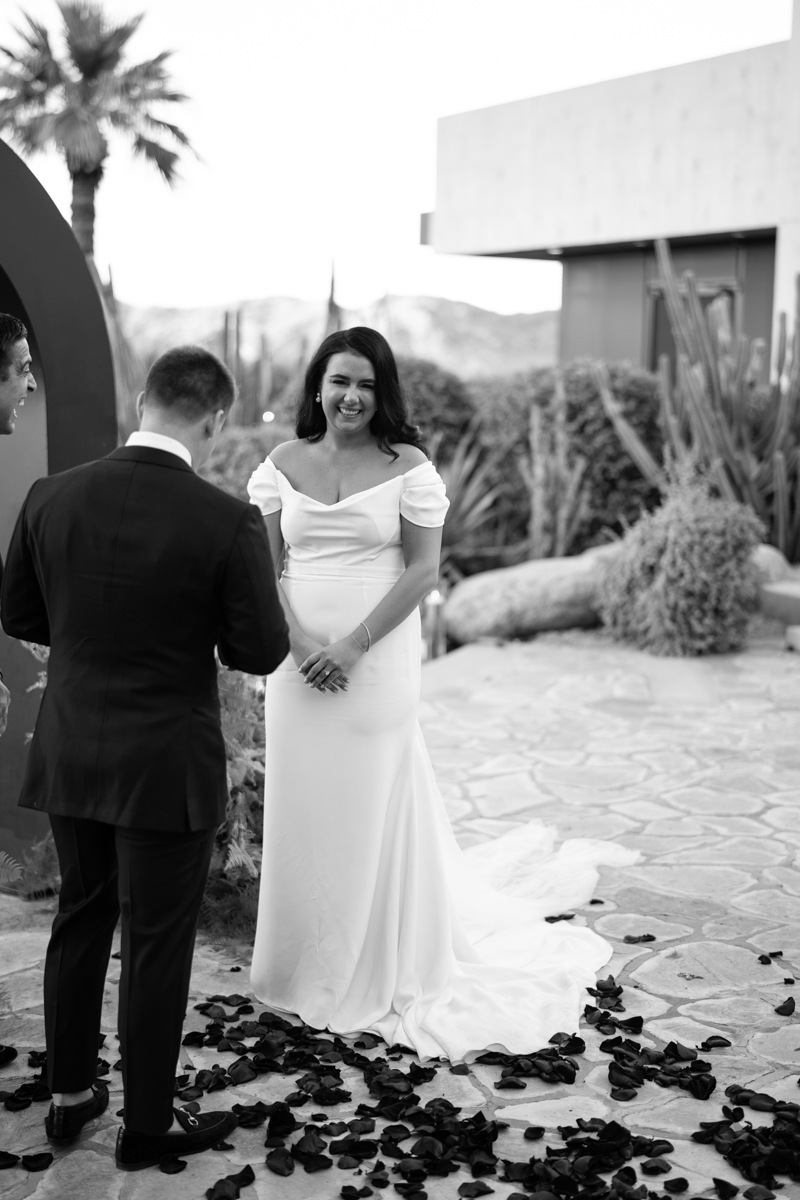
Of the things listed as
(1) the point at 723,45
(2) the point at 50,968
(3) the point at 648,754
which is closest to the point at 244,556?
(2) the point at 50,968

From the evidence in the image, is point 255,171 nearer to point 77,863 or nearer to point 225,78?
point 225,78

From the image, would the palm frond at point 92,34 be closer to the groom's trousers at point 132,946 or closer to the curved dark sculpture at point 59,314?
the curved dark sculpture at point 59,314

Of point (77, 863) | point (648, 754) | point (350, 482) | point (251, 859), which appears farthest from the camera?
point (648, 754)

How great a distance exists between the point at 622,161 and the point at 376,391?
1759 cm

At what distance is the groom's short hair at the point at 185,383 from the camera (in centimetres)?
278

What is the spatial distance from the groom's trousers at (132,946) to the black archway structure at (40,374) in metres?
2.12

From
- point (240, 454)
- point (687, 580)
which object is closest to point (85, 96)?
point (240, 454)

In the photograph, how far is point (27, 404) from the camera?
190 inches

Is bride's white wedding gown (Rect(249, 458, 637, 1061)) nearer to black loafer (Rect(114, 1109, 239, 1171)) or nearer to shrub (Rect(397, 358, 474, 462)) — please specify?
black loafer (Rect(114, 1109, 239, 1171))

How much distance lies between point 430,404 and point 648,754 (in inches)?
337

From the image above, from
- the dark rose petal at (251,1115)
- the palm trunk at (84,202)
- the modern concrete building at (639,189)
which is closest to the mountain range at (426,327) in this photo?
the palm trunk at (84,202)

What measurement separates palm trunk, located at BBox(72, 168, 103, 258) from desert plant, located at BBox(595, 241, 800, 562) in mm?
12952

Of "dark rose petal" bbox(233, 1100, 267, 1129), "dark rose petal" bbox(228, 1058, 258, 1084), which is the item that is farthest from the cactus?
"dark rose petal" bbox(233, 1100, 267, 1129)

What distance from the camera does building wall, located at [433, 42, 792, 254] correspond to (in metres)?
18.2
